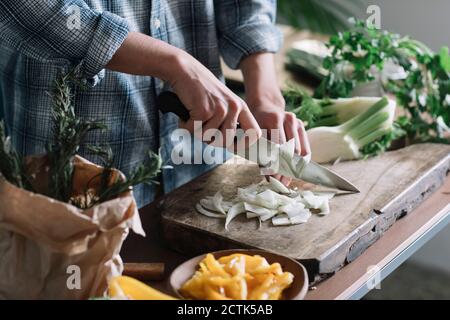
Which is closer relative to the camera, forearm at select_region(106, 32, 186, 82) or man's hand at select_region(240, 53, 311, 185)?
forearm at select_region(106, 32, 186, 82)

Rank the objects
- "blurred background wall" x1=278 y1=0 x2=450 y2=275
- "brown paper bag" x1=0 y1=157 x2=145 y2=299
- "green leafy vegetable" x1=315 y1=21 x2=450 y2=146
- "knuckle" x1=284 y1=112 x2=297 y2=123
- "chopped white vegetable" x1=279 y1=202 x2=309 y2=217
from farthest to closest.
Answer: "blurred background wall" x1=278 y1=0 x2=450 y2=275 < "green leafy vegetable" x1=315 y1=21 x2=450 y2=146 < "knuckle" x1=284 y1=112 x2=297 y2=123 < "chopped white vegetable" x1=279 y1=202 x2=309 y2=217 < "brown paper bag" x1=0 y1=157 x2=145 y2=299

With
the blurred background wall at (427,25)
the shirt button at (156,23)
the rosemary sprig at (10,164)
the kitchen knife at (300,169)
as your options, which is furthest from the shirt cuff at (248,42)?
the blurred background wall at (427,25)

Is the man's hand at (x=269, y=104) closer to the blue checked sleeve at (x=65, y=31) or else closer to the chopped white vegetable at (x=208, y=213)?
the chopped white vegetable at (x=208, y=213)

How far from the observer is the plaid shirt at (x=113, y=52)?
148cm

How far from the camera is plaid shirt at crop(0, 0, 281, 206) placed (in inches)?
58.2

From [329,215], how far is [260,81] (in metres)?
0.46

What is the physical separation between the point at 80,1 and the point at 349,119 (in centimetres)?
81

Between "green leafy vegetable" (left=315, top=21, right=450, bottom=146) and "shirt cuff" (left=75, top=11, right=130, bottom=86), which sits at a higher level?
"shirt cuff" (left=75, top=11, right=130, bottom=86)

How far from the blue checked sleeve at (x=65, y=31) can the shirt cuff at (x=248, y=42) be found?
46cm

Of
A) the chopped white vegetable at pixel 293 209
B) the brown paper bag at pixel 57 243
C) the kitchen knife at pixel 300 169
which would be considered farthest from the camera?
the kitchen knife at pixel 300 169

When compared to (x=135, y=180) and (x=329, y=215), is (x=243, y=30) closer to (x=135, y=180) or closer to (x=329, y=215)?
(x=329, y=215)

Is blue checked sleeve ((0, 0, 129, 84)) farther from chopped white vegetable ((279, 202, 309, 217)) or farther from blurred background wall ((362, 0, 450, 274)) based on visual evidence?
blurred background wall ((362, 0, 450, 274))

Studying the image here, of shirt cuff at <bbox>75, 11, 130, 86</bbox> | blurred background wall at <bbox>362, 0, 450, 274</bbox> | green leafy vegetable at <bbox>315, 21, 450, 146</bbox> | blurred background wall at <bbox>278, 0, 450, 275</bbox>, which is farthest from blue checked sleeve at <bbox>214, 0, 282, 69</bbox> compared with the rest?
blurred background wall at <bbox>362, 0, 450, 274</bbox>
